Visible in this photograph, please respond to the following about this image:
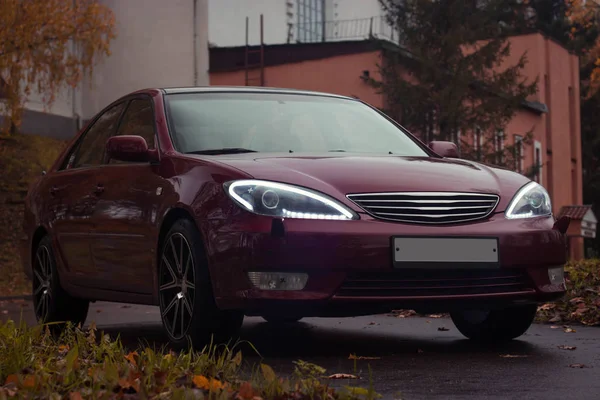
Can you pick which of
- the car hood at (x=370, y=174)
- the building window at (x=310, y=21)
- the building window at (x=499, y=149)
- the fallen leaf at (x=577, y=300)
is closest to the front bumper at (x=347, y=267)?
the car hood at (x=370, y=174)

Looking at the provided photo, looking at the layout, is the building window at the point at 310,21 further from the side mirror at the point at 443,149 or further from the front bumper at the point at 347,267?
the front bumper at the point at 347,267

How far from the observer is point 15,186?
22.7 m

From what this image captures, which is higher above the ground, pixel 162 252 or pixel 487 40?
pixel 487 40

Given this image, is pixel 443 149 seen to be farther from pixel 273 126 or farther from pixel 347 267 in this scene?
pixel 347 267

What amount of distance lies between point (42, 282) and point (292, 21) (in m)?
26.9

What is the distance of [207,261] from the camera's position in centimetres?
629

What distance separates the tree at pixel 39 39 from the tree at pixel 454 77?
31.3ft

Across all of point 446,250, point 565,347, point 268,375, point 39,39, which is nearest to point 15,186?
point 39,39

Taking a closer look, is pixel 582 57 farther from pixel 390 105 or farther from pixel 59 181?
pixel 59 181

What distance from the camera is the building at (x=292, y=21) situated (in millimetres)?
31656

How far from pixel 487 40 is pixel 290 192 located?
26492 millimetres

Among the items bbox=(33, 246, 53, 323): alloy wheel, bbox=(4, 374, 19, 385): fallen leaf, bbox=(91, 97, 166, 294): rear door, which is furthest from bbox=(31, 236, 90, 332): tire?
bbox=(4, 374, 19, 385): fallen leaf

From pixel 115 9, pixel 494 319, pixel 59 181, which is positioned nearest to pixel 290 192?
pixel 494 319

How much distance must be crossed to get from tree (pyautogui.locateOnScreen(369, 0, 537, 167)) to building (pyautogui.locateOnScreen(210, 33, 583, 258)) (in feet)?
1.97
